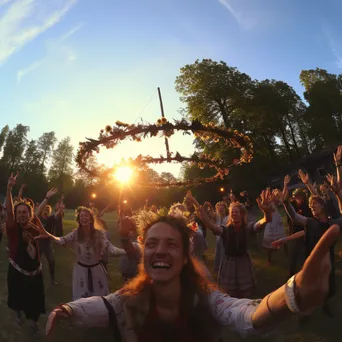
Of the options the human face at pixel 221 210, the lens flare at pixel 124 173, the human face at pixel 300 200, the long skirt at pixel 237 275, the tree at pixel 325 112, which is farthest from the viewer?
the tree at pixel 325 112

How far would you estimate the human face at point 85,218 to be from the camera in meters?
6.04

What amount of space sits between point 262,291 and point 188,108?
24.4 metres

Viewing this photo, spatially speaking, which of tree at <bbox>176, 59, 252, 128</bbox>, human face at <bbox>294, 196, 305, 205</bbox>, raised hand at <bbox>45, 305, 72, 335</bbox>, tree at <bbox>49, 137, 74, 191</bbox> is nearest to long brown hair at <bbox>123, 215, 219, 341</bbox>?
raised hand at <bbox>45, 305, 72, 335</bbox>

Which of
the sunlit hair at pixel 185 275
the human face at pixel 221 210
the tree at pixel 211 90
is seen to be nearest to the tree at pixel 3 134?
the tree at pixel 211 90

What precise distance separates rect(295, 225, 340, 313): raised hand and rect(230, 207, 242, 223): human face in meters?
4.54

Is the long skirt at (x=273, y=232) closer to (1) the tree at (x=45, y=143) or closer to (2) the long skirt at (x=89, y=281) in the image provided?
(2) the long skirt at (x=89, y=281)

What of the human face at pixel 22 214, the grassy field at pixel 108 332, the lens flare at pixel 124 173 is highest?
the lens flare at pixel 124 173

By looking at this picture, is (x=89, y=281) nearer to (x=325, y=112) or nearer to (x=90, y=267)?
(x=90, y=267)

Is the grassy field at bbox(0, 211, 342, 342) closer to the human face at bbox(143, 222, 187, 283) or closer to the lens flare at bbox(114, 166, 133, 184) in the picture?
the human face at bbox(143, 222, 187, 283)

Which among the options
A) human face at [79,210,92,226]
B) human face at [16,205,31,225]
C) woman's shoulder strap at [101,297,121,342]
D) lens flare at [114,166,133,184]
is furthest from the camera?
lens flare at [114,166,133,184]

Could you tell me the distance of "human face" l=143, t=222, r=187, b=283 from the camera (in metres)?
2.26

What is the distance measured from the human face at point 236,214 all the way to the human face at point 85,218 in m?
2.78

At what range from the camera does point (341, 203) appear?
4891mm

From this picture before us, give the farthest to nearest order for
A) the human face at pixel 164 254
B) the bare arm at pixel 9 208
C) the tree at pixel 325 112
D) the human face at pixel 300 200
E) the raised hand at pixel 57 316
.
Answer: the tree at pixel 325 112 < the human face at pixel 300 200 < the bare arm at pixel 9 208 < the human face at pixel 164 254 < the raised hand at pixel 57 316
